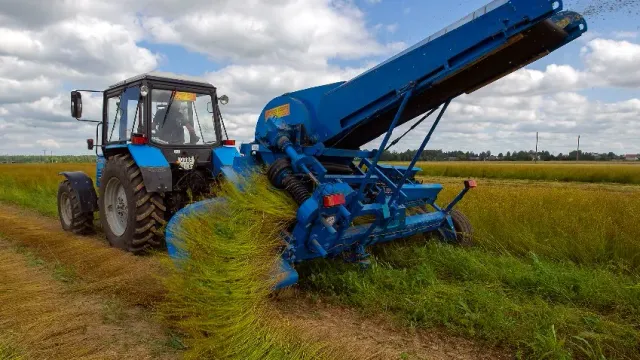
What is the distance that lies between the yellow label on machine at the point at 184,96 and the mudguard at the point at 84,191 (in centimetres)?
239

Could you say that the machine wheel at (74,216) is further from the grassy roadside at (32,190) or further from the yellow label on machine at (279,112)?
the yellow label on machine at (279,112)

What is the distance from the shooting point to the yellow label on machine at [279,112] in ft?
15.3

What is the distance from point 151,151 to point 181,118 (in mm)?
812

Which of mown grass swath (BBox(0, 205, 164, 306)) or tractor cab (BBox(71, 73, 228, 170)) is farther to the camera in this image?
tractor cab (BBox(71, 73, 228, 170))

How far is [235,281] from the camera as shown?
10.5 ft

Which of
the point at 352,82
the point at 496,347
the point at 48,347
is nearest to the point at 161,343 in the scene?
the point at 48,347

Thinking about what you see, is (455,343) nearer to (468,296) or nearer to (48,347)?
(468,296)

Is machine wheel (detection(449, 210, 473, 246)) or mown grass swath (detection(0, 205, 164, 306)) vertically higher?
machine wheel (detection(449, 210, 473, 246))

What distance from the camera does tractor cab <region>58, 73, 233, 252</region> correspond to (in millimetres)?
5531

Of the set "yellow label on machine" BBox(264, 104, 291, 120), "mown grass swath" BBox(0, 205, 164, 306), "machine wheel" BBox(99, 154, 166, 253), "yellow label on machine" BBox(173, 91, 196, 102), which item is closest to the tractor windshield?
"yellow label on machine" BBox(173, 91, 196, 102)

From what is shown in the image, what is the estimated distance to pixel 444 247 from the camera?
5.09 m

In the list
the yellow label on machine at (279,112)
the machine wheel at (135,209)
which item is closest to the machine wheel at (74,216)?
the machine wheel at (135,209)

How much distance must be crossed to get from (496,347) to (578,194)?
5640 mm

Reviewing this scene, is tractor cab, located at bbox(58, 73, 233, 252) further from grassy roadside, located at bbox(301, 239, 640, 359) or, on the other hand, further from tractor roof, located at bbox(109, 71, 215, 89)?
grassy roadside, located at bbox(301, 239, 640, 359)
